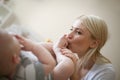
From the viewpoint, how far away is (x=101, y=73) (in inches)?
55.9

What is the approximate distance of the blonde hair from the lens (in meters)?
1.41

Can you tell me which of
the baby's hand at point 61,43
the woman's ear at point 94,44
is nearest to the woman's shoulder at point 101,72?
the woman's ear at point 94,44

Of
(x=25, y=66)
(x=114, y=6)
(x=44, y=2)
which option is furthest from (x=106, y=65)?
(x=44, y=2)

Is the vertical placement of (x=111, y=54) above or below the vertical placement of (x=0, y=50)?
above

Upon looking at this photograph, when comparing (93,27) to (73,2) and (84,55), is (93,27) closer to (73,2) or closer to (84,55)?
(84,55)

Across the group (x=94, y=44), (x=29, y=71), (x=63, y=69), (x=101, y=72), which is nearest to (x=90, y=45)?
(x=94, y=44)

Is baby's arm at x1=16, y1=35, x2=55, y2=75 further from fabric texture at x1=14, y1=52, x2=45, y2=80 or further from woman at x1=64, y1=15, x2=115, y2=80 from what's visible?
woman at x1=64, y1=15, x2=115, y2=80

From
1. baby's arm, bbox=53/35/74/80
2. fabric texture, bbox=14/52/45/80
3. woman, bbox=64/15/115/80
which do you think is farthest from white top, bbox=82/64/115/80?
fabric texture, bbox=14/52/45/80

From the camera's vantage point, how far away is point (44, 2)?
245cm

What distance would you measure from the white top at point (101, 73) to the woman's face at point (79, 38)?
0.43 ft

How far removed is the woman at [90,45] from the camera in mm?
1395

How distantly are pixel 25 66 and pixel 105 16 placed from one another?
63.0 inches

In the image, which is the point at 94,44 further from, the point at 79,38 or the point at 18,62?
the point at 18,62

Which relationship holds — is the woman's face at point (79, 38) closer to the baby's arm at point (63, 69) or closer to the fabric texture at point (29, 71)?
the baby's arm at point (63, 69)
